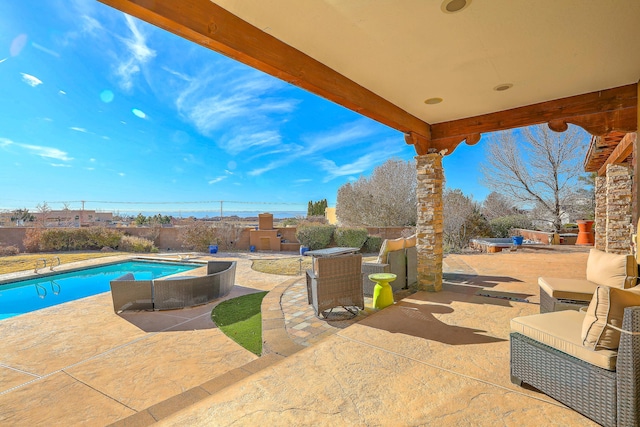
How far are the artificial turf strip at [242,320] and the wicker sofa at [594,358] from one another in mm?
2502

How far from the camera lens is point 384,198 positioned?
1483 cm

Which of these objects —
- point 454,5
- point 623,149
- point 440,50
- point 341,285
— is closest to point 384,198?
point 623,149

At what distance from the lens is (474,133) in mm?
4898

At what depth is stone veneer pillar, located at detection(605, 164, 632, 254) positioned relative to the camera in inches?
249

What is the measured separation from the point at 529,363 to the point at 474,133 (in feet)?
12.6

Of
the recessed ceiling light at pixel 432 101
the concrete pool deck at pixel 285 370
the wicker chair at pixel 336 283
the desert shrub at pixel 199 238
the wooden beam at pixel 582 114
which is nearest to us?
the concrete pool deck at pixel 285 370

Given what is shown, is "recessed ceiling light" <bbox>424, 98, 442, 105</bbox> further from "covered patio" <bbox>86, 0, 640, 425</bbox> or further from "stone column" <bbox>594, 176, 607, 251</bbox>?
"stone column" <bbox>594, 176, 607, 251</bbox>

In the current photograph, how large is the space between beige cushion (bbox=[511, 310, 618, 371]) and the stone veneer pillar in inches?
236

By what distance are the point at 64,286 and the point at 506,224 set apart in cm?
1671

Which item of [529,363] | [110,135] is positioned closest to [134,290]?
[529,363]

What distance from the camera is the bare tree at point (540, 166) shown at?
1240 centimetres

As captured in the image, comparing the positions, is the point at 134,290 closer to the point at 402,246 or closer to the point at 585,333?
the point at 402,246

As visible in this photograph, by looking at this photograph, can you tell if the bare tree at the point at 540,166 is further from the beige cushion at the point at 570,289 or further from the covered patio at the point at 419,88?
the beige cushion at the point at 570,289

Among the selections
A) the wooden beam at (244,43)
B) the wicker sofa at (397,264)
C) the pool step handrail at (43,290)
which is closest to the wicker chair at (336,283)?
the wicker sofa at (397,264)
